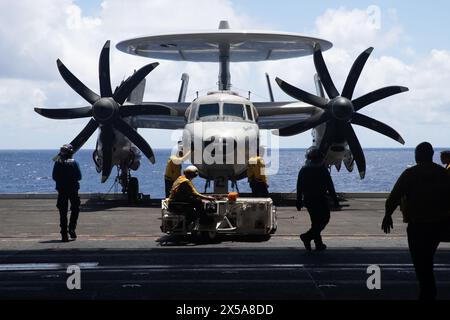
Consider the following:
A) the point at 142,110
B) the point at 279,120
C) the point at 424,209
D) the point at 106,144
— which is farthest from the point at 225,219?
the point at 279,120

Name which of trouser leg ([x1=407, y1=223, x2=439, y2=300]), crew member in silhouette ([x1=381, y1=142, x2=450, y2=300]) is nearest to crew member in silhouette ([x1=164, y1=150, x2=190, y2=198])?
crew member in silhouette ([x1=381, y1=142, x2=450, y2=300])

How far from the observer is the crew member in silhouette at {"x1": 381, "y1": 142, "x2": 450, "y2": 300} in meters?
9.04

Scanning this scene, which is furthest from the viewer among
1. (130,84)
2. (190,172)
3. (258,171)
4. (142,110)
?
(130,84)

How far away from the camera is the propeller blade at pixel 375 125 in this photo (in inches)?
1137

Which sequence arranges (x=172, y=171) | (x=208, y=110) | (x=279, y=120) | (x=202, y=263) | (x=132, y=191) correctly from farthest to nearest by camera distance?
(x=279, y=120) → (x=132, y=191) → (x=208, y=110) → (x=172, y=171) → (x=202, y=263)

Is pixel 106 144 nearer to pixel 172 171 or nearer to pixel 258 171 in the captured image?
pixel 172 171

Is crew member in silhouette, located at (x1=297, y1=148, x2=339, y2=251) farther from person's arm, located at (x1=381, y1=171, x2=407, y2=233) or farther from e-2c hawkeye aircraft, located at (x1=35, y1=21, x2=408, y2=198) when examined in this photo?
e-2c hawkeye aircraft, located at (x1=35, y1=21, x2=408, y2=198)

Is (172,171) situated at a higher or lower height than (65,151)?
lower

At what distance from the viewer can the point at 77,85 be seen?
96.2 ft

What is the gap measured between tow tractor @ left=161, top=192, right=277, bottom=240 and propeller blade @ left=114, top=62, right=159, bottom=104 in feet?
41.7

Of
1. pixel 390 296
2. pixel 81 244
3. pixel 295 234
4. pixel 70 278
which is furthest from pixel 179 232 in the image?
pixel 390 296

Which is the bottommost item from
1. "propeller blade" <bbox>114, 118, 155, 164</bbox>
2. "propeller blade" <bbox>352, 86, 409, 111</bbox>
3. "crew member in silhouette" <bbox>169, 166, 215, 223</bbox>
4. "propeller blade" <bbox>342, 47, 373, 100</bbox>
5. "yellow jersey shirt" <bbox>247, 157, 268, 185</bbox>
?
"crew member in silhouette" <bbox>169, 166, 215, 223</bbox>

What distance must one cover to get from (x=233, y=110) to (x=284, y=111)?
668cm

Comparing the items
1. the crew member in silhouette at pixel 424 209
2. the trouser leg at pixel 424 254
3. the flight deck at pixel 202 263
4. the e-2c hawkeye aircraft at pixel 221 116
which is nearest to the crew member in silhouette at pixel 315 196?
the flight deck at pixel 202 263
